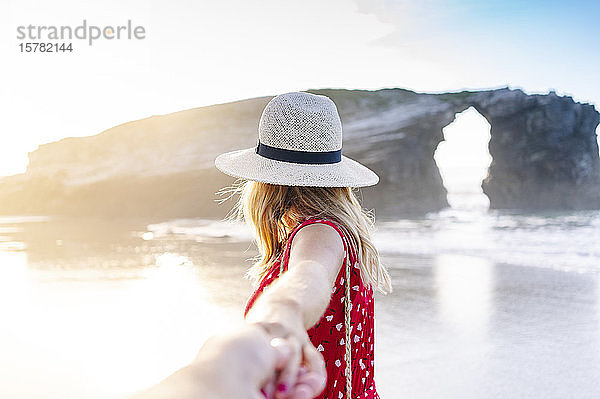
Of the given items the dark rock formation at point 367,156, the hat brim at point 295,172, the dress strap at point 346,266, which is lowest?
the dark rock formation at point 367,156

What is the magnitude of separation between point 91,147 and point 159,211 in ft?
9.59

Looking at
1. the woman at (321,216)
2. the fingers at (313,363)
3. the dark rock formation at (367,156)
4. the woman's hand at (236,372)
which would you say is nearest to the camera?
the woman's hand at (236,372)

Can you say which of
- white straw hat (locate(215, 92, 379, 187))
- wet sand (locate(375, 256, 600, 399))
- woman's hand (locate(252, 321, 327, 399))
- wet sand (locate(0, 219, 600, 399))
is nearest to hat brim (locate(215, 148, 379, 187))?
white straw hat (locate(215, 92, 379, 187))

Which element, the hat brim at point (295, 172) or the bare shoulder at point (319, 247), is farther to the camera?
the hat brim at point (295, 172)

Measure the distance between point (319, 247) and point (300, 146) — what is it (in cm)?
22

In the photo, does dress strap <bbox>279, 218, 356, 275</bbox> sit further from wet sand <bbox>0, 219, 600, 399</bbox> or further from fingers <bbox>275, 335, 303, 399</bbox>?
wet sand <bbox>0, 219, 600, 399</bbox>

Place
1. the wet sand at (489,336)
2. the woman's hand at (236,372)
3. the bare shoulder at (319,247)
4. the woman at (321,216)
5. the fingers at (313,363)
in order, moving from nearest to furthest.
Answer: the woman's hand at (236,372), the fingers at (313,363), the bare shoulder at (319,247), the woman at (321,216), the wet sand at (489,336)

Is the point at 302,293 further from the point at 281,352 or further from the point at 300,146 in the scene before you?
the point at 300,146

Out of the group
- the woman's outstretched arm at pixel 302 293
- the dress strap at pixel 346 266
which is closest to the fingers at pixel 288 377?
the woman's outstretched arm at pixel 302 293

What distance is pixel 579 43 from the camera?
14.1 meters

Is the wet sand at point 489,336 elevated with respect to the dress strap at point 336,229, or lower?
lower

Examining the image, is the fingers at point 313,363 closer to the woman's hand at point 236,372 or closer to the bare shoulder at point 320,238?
the woman's hand at point 236,372

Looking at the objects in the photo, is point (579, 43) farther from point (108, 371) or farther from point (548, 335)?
point (108, 371)

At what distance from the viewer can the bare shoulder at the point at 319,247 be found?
81 centimetres
